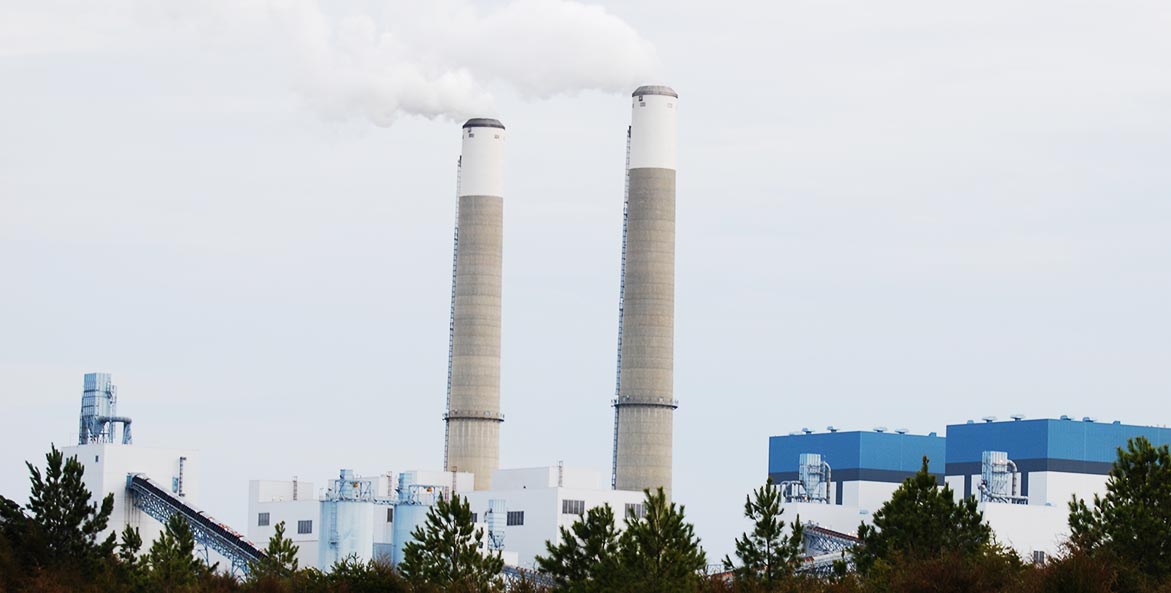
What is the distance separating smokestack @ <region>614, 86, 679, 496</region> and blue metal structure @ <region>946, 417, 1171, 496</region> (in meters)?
22.1

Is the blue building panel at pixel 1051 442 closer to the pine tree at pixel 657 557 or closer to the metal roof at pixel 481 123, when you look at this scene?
the metal roof at pixel 481 123

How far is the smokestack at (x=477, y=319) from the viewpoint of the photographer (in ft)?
305

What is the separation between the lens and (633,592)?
43500mm

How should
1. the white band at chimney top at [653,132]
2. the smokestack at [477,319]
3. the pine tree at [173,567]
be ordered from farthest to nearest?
the smokestack at [477,319] < the white band at chimney top at [653,132] < the pine tree at [173,567]

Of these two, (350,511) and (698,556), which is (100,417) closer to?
(350,511)

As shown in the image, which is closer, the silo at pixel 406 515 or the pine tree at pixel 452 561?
the pine tree at pixel 452 561

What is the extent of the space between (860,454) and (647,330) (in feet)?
92.9

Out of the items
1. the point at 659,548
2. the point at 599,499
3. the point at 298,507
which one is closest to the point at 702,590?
the point at 659,548

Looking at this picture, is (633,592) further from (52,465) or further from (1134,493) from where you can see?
(52,465)

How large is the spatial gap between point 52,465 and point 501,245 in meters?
45.1

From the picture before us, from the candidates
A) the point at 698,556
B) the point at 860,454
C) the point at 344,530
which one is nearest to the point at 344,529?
the point at 344,530

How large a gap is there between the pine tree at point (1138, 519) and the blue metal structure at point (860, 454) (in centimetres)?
6453

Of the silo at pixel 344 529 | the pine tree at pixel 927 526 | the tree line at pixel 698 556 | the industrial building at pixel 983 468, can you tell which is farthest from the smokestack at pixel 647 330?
the pine tree at pixel 927 526

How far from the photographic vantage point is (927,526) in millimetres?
49469
